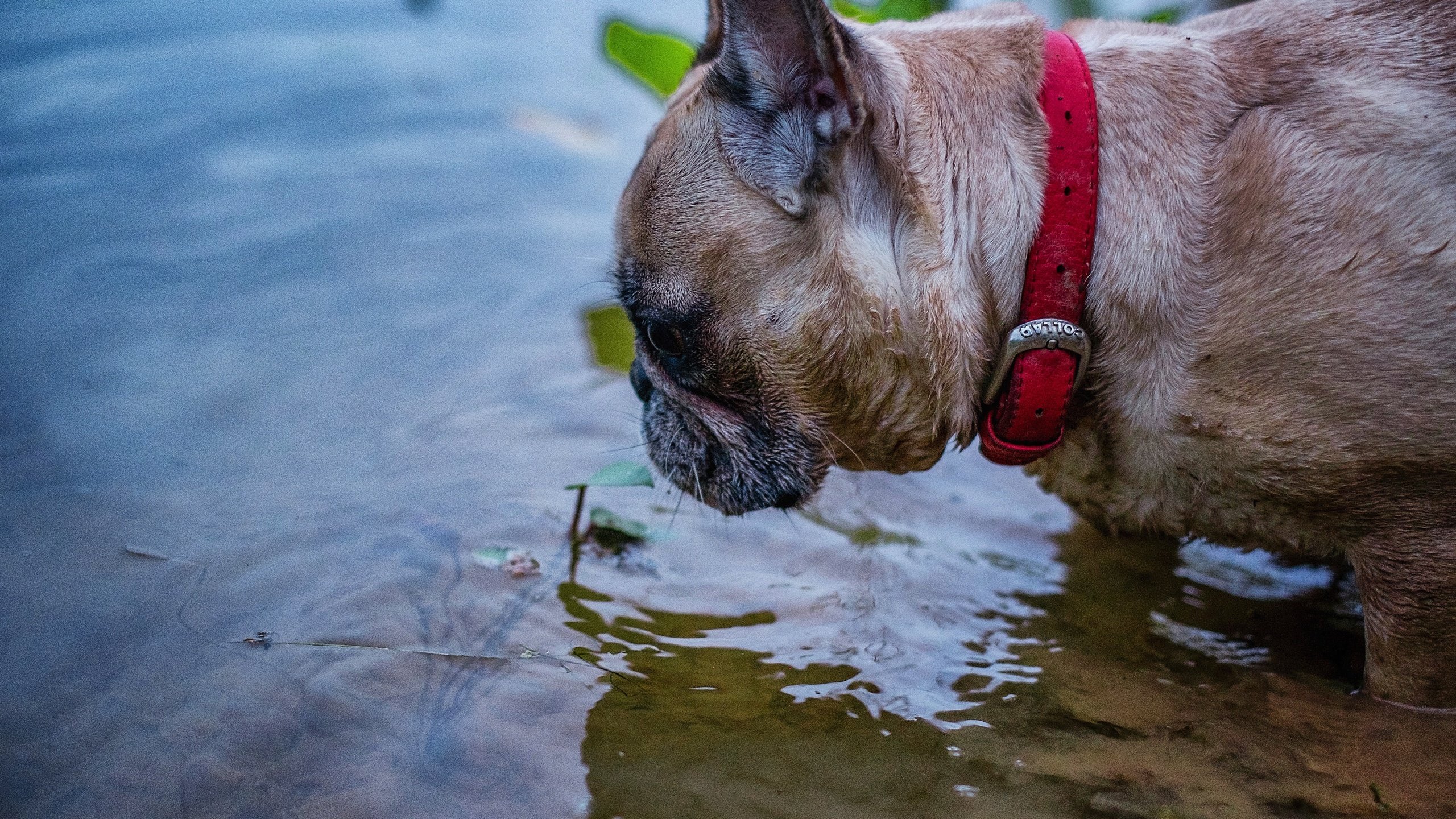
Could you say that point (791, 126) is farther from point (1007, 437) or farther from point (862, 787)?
point (862, 787)

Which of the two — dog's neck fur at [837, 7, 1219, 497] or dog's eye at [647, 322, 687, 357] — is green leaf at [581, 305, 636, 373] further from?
dog's neck fur at [837, 7, 1219, 497]

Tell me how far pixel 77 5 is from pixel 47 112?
1.68 m

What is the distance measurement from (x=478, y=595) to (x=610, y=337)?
Result: 2.04 metres

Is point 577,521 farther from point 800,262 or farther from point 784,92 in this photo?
point 784,92

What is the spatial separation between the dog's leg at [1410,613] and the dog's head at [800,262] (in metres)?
1.14

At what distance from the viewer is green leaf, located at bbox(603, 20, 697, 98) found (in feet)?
16.1

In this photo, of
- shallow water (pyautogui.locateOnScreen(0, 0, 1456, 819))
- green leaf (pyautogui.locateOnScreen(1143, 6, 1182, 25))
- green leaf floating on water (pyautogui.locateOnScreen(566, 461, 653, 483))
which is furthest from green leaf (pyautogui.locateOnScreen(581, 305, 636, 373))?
green leaf (pyautogui.locateOnScreen(1143, 6, 1182, 25))

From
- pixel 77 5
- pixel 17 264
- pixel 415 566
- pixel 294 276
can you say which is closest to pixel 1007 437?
pixel 415 566

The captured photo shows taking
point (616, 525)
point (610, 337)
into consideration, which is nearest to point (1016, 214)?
point (616, 525)

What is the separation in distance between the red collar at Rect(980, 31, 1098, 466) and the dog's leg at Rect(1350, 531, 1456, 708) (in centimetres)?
94

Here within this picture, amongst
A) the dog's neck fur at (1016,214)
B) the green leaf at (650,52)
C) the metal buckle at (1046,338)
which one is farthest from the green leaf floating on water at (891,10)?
the metal buckle at (1046,338)

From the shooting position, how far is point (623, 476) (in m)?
3.28

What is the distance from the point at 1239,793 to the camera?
2.65 m

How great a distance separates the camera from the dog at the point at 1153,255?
271cm
